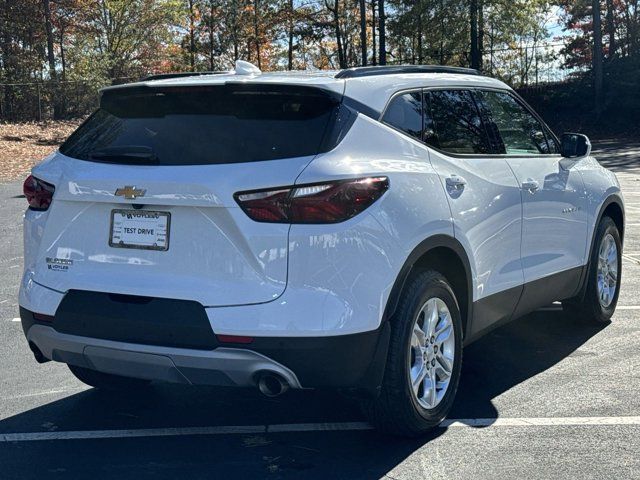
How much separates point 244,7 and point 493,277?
48094 mm

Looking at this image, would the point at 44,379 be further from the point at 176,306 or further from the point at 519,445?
the point at 519,445

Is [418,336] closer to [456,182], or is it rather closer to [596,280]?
[456,182]

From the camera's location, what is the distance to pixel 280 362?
143 inches

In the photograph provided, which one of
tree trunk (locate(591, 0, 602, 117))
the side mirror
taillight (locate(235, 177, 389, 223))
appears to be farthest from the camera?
tree trunk (locate(591, 0, 602, 117))

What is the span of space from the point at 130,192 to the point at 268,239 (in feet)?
2.23

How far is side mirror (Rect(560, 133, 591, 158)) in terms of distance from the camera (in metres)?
5.77

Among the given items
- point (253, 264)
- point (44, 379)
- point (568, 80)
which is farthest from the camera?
point (568, 80)

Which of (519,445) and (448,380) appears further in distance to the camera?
(448,380)

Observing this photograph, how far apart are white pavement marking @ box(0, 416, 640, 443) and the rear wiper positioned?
55.6 inches

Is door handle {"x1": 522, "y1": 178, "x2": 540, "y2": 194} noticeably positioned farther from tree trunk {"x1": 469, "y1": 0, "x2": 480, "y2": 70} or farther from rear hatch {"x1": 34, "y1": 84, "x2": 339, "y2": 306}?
tree trunk {"x1": 469, "y1": 0, "x2": 480, "y2": 70}

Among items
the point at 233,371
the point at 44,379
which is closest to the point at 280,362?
the point at 233,371

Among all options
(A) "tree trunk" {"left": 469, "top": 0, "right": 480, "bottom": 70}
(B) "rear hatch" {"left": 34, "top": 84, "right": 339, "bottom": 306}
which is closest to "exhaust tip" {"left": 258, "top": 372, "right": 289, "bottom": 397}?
(B) "rear hatch" {"left": 34, "top": 84, "right": 339, "bottom": 306}

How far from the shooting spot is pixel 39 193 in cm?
418

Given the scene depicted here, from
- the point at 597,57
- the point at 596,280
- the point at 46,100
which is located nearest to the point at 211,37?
the point at 46,100
